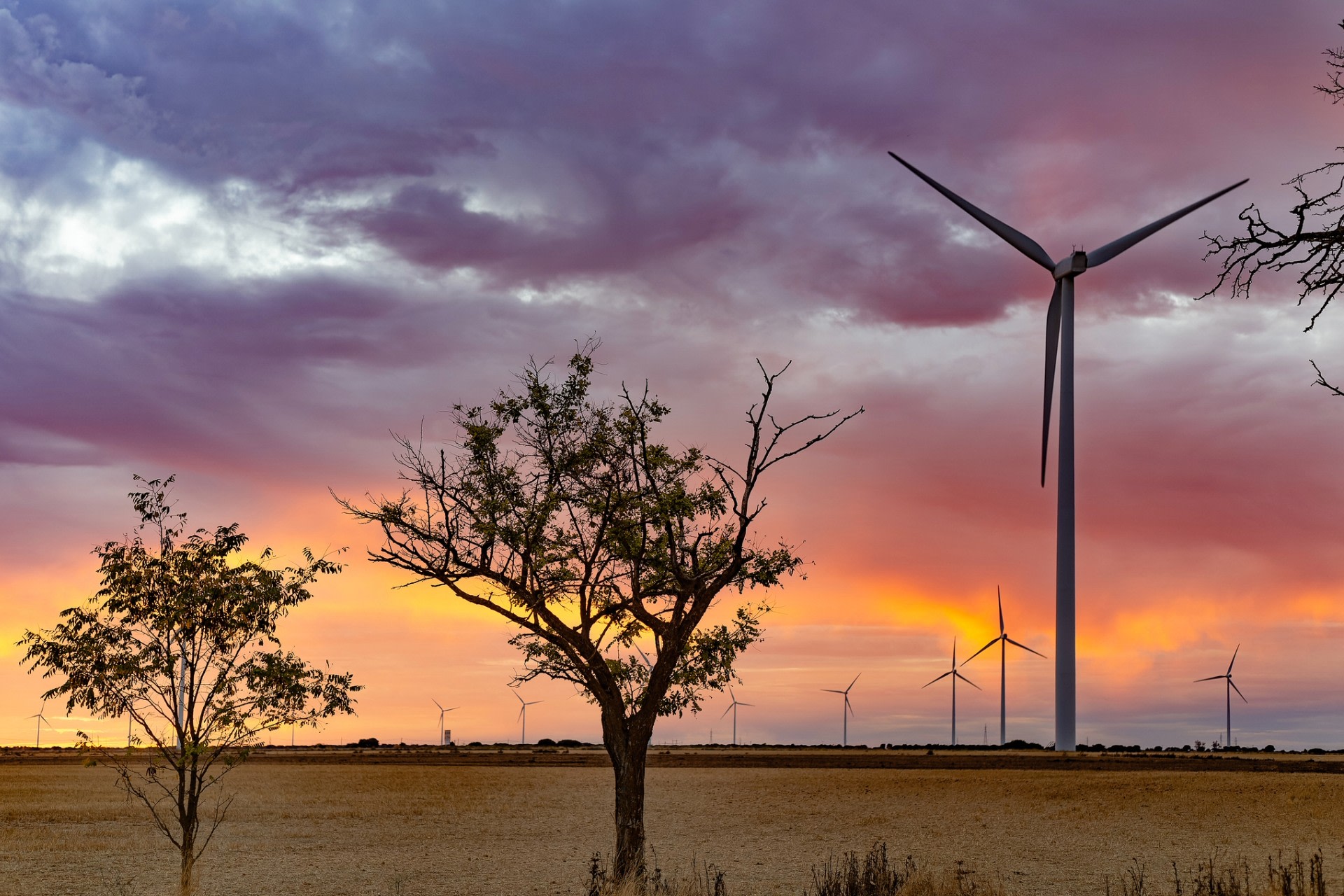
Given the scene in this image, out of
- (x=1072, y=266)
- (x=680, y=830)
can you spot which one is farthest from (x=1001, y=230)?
(x=680, y=830)

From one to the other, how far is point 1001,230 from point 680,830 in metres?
46.6

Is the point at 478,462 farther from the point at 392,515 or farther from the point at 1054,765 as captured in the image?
the point at 1054,765

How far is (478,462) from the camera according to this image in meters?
31.6

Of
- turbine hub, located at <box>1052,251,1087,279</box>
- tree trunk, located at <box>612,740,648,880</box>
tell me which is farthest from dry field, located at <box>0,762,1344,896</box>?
turbine hub, located at <box>1052,251,1087,279</box>

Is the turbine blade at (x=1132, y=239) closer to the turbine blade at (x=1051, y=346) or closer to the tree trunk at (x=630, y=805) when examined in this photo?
the turbine blade at (x=1051, y=346)

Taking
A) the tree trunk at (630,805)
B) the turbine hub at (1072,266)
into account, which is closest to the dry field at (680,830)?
the tree trunk at (630,805)

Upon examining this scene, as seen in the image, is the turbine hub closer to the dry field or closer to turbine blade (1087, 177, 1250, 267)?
turbine blade (1087, 177, 1250, 267)

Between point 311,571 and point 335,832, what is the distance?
3355 cm

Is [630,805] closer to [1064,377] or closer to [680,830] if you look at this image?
[680,830]

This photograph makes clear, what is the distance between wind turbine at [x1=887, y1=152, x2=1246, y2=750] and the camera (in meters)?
80.4

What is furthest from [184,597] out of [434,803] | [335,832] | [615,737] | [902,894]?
[434,803]

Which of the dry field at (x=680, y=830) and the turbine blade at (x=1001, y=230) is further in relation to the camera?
the turbine blade at (x=1001, y=230)

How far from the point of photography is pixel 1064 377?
272 feet

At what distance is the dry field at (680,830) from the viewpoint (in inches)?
1570
